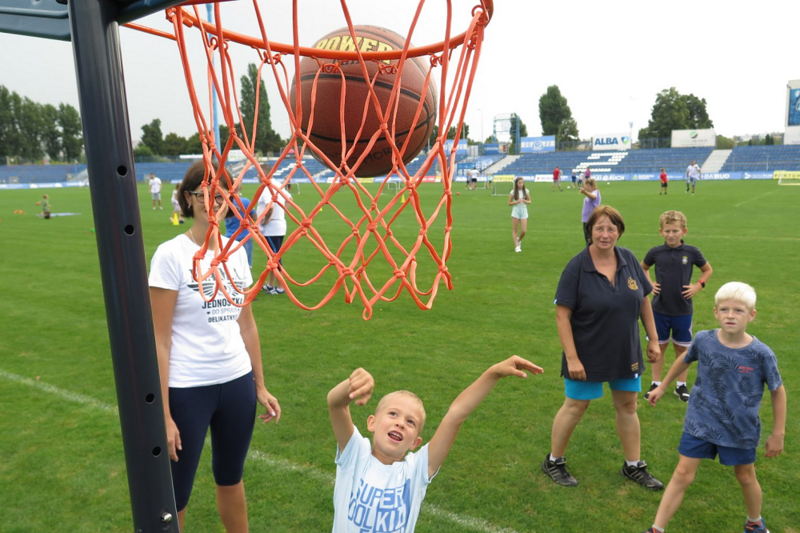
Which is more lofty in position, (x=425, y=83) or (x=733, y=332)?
(x=425, y=83)

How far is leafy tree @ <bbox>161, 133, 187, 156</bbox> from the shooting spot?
3285 inches

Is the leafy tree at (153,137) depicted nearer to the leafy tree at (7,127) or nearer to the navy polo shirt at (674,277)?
the leafy tree at (7,127)

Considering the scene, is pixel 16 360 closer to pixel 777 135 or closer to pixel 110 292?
pixel 110 292

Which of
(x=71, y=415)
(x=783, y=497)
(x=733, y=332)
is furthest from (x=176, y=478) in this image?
(x=783, y=497)

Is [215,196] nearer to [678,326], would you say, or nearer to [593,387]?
[593,387]

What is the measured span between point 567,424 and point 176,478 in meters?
2.49

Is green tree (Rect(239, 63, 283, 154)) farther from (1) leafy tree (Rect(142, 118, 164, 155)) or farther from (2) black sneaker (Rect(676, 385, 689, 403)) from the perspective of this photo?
(1) leafy tree (Rect(142, 118, 164, 155))

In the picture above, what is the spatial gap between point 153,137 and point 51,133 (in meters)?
17.8

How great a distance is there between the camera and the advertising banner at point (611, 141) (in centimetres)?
6519

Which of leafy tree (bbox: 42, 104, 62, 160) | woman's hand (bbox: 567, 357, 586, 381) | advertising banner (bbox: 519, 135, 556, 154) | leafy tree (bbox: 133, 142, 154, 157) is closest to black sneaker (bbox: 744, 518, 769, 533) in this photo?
woman's hand (bbox: 567, 357, 586, 381)

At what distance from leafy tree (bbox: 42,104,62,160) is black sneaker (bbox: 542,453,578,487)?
242 ft

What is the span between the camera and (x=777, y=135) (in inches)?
2328

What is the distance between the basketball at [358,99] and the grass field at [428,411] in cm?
225

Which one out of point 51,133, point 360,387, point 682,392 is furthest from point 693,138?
point 51,133
